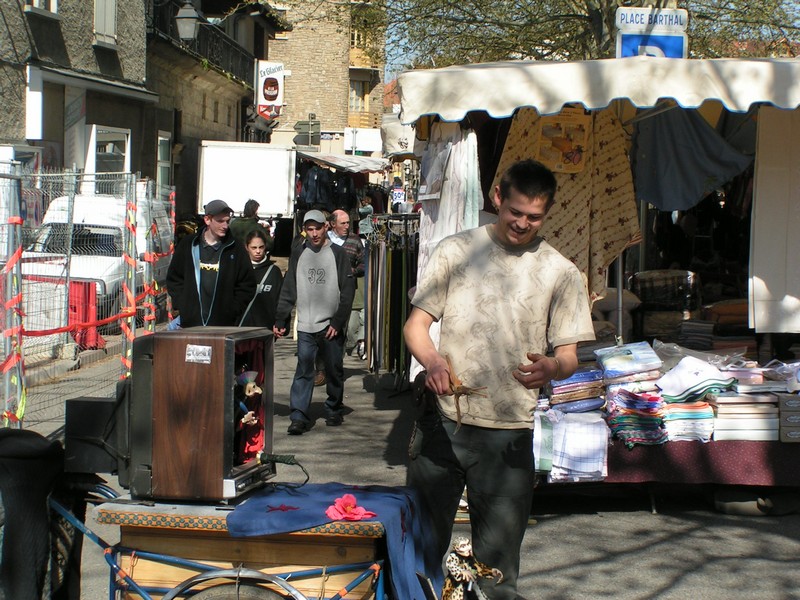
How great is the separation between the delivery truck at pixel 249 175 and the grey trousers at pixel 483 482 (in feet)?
66.7

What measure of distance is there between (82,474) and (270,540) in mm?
897

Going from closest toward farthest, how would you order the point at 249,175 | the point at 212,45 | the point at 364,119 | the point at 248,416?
1. the point at 248,416
2. the point at 249,175
3. the point at 212,45
4. the point at 364,119

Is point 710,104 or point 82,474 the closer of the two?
point 82,474

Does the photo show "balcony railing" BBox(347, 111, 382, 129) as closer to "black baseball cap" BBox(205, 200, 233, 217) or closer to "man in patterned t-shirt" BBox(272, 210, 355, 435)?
"man in patterned t-shirt" BBox(272, 210, 355, 435)

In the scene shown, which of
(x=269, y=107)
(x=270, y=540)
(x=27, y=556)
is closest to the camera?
(x=270, y=540)

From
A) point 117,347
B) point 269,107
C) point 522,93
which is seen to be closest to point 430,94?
point 522,93

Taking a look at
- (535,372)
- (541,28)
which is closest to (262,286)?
(535,372)

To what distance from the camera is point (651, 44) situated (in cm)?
771

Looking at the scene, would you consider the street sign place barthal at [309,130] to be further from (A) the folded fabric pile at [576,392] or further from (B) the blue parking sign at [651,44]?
(A) the folded fabric pile at [576,392]

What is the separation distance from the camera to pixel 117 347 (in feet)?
39.4

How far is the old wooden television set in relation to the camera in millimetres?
3670

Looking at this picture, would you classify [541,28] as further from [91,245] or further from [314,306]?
[314,306]

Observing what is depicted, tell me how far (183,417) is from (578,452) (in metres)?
3.13

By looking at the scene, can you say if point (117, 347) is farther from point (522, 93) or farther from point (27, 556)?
point (27, 556)
